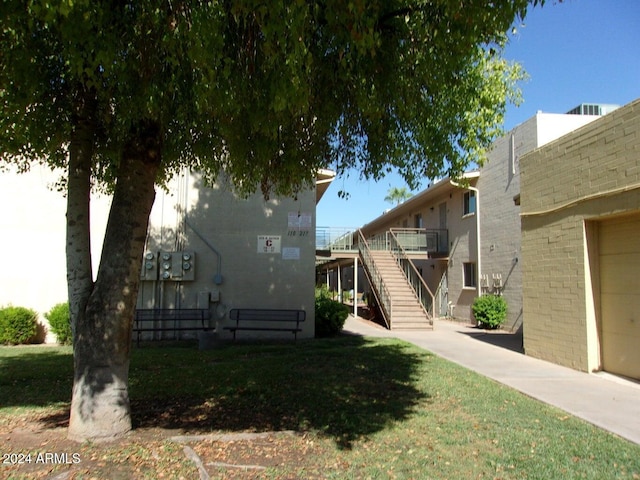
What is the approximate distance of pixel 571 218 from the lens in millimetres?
9062

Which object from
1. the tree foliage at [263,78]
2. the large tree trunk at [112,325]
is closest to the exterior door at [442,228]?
the tree foliage at [263,78]

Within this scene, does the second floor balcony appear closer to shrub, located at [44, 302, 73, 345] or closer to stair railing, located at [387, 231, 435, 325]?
stair railing, located at [387, 231, 435, 325]

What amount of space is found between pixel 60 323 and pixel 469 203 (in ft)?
50.3

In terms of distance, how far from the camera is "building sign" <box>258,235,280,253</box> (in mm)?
13336

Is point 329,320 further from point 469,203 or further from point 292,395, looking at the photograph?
point 469,203

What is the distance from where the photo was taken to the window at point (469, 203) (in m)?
19.5

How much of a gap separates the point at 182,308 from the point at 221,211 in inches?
111

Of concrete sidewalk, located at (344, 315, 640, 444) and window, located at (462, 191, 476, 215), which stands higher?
window, located at (462, 191, 476, 215)

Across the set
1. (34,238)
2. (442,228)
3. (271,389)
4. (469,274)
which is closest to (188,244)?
(34,238)

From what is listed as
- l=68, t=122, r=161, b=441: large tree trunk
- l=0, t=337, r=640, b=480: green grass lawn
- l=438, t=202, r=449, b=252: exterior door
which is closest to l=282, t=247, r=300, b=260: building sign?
l=0, t=337, r=640, b=480: green grass lawn

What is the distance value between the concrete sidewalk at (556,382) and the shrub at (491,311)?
293 cm

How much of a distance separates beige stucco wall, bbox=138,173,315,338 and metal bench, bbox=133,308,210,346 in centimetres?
20

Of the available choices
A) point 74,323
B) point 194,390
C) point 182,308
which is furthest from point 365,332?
point 74,323

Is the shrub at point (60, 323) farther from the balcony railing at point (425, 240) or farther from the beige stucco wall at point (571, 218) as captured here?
the balcony railing at point (425, 240)
